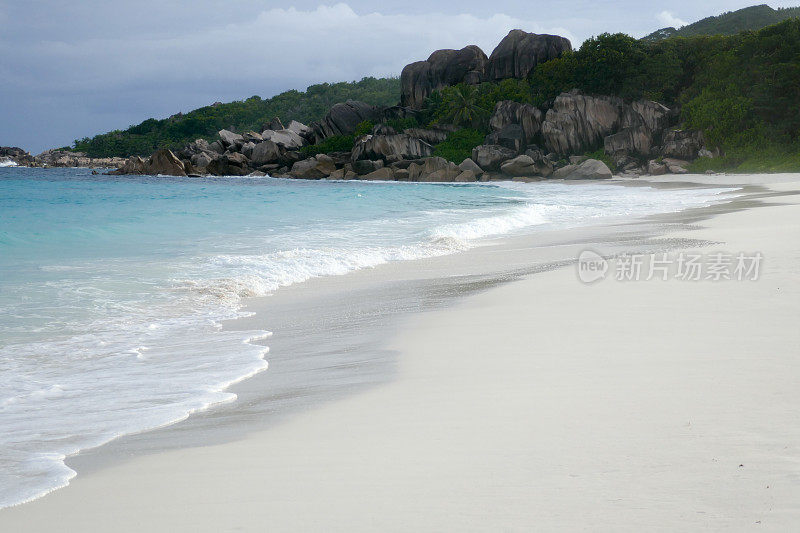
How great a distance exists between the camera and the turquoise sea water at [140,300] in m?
3.77

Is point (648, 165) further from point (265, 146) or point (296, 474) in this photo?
point (296, 474)

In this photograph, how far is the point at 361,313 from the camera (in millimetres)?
6520

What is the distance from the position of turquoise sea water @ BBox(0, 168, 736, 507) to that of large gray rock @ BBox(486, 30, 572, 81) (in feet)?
172

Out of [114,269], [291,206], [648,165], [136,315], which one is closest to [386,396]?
[136,315]

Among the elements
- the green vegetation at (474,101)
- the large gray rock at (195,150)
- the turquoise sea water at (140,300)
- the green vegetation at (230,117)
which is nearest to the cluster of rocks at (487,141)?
the large gray rock at (195,150)

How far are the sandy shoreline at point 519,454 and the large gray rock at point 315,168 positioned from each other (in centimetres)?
5521

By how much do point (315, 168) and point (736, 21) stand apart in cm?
8639

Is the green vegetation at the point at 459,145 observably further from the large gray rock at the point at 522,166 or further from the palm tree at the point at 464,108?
the large gray rock at the point at 522,166

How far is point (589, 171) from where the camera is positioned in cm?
4741

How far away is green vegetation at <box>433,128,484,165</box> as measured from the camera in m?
62.2

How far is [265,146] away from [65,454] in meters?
64.6

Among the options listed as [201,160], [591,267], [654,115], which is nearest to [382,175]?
[654,115]

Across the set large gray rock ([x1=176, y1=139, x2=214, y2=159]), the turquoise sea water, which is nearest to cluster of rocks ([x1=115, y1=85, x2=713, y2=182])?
large gray rock ([x1=176, y1=139, x2=214, y2=159])

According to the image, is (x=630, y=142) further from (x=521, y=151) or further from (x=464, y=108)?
(x=464, y=108)
